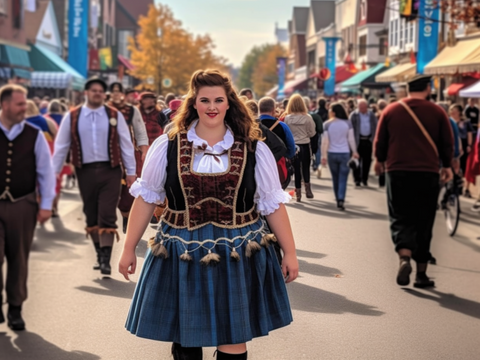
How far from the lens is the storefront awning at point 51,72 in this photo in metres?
45.6

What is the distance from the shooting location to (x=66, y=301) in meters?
8.28

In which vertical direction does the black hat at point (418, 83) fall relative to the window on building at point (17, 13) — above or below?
below

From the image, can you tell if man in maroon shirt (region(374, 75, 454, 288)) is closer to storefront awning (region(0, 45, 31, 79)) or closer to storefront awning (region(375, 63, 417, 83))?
storefront awning (region(375, 63, 417, 83))

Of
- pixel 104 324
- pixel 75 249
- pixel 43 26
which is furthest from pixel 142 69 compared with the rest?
pixel 104 324

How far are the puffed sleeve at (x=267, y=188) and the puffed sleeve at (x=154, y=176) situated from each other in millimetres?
460

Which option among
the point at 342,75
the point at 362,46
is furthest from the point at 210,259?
the point at 342,75

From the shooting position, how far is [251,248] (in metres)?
4.63

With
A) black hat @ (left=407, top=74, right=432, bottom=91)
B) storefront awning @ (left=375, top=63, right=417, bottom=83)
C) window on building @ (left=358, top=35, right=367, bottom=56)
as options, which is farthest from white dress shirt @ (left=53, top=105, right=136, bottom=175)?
window on building @ (left=358, top=35, right=367, bottom=56)

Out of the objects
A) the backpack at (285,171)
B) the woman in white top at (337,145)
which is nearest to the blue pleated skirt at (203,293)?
the backpack at (285,171)

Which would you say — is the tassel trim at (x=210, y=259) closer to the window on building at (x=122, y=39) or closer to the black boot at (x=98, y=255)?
the black boot at (x=98, y=255)

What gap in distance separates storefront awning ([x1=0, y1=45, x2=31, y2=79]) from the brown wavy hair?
3674 centimetres

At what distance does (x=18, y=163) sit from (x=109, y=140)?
2.40m

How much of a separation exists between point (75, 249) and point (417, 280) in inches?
174

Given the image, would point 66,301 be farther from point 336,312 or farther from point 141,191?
point 141,191
